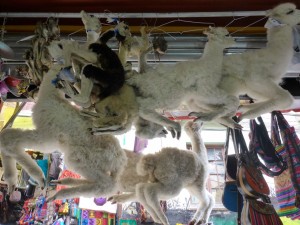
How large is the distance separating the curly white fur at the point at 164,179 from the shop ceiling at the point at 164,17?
1.34ft

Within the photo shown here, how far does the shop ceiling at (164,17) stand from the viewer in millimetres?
1183

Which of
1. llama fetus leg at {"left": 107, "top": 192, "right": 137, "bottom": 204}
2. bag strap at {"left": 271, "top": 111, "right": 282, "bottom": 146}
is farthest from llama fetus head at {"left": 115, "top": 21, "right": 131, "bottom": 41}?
bag strap at {"left": 271, "top": 111, "right": 282, "bottom": 146}

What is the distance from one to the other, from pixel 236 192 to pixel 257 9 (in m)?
0.79

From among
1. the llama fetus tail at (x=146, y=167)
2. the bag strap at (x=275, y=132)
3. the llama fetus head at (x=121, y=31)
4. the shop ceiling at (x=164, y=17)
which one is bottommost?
the llama fetus tail at (x=146, y=167)

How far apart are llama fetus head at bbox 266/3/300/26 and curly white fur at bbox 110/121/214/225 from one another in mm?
484

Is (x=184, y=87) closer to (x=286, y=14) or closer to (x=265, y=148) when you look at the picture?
(x=286, y=14)

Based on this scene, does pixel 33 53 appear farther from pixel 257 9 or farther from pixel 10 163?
pixel 257 9

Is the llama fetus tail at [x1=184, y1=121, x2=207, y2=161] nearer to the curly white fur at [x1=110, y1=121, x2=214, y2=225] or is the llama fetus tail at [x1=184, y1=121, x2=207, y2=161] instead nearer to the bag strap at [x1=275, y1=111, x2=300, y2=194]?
the curly white fur at [x1=110, y1=121, x2=214, y2=225]

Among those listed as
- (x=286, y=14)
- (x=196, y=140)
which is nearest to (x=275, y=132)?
(x=196, y=140)

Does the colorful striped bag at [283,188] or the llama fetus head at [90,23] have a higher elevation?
the llama fetus head at [90,23]

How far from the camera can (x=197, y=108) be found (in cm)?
89

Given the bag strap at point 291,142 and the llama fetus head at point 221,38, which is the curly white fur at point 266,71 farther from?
the bag strap at point 291,142

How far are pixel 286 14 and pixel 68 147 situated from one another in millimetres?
739

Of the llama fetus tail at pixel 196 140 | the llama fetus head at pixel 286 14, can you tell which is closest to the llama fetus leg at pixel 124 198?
the llama fetus tail at pixel 196 140
